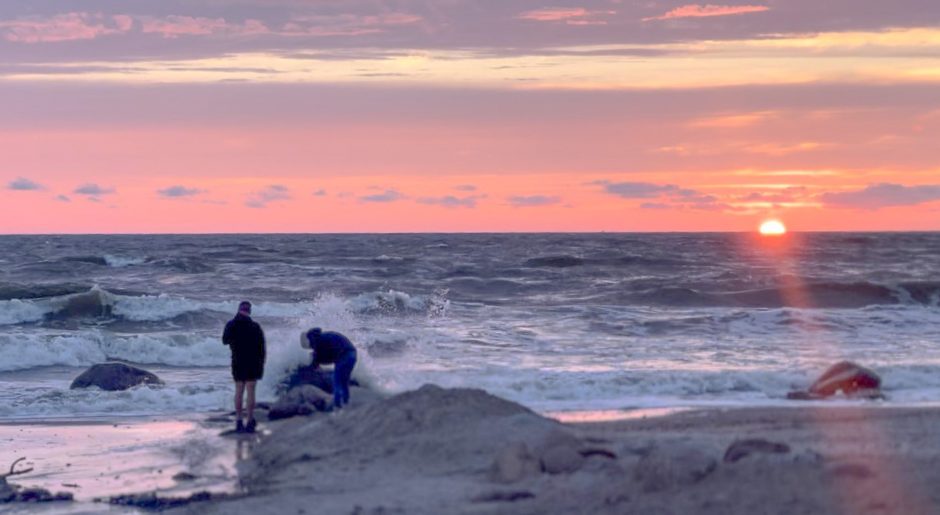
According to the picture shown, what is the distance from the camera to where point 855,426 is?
11.6m

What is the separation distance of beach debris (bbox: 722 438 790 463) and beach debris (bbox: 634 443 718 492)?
6.1 inches

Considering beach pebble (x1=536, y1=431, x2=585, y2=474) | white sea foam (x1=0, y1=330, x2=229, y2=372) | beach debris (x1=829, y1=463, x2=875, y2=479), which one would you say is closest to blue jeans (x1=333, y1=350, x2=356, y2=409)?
beach pebble (x1=536, y1=431, x2=585, y2=474)

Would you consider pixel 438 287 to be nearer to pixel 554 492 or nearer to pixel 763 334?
pixel 763 334

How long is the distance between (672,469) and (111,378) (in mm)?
11020

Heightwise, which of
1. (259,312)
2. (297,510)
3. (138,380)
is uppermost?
(259,312)

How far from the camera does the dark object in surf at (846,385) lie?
15632 mm

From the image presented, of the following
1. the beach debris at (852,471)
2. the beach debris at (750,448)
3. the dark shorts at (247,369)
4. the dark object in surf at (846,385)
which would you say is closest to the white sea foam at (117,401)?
the dark shorts at (247,369)

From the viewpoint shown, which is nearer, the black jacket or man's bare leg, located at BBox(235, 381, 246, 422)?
man's bare leg, located at BBox(235, 381, 246, 422)

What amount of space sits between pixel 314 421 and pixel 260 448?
0.76m

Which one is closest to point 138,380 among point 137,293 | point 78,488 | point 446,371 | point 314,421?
point 446,371

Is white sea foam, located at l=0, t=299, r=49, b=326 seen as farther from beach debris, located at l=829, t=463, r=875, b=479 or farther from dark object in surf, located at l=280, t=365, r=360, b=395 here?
beach debris, located at l=829, t=463, r=875, b=479

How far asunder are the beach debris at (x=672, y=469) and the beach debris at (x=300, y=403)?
6749mm

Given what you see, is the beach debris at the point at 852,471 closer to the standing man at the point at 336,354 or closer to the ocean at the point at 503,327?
the ocean at the point at 503,327

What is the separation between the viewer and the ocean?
16922 millimetres
